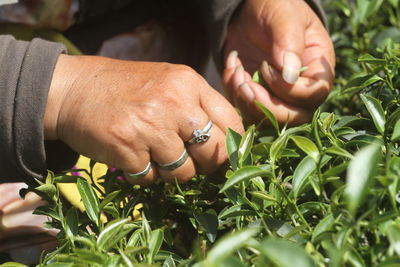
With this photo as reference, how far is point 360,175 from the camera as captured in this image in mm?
463

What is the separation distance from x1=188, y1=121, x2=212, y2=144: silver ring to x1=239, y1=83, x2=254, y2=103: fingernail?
242 millimetres

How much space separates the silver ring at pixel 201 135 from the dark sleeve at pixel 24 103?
0.74 feet

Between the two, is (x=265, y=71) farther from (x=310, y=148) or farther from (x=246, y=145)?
(x=310, y=148)

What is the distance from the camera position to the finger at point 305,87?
42.0 inches

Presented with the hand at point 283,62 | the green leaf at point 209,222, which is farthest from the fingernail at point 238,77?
the green leaf at point 209,222

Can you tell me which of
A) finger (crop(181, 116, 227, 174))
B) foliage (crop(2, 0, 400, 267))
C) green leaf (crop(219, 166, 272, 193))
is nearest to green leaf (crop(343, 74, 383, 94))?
foliage (crop(2, 0, 400, 267))

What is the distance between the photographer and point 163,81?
0.85 meters

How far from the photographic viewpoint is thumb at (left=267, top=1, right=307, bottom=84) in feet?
3.50

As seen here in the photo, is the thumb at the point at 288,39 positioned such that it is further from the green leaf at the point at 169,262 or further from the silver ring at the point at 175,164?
the green leaf at the point at 169,262

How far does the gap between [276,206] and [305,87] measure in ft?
→ 1.34

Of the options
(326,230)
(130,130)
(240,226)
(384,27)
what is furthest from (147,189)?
(384,27)

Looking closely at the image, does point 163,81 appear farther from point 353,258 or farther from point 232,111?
point 353,258

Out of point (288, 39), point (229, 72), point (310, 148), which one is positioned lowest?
point (229, 72)

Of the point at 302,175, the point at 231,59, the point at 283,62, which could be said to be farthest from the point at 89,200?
the point at 231,59
